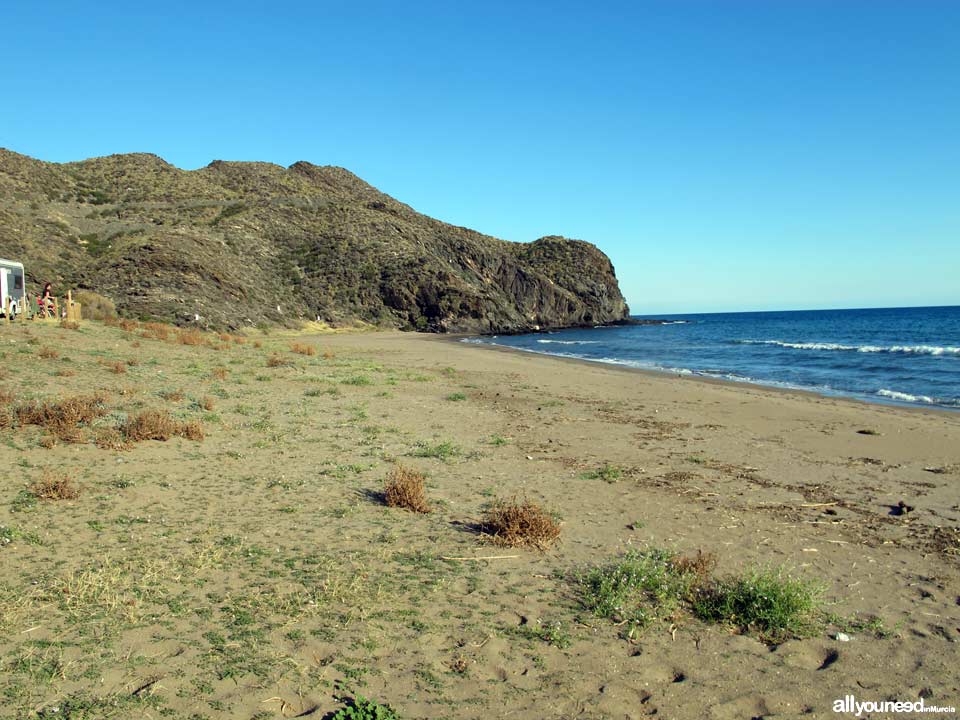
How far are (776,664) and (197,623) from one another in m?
4.18

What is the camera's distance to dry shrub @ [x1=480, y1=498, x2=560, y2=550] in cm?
645

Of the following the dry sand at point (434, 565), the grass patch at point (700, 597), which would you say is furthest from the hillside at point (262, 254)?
the grass patch at point (700, 597)

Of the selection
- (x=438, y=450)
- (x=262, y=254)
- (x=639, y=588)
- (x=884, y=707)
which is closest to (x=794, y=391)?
(x=438, y=450)

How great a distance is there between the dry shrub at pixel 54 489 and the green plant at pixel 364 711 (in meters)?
5.03

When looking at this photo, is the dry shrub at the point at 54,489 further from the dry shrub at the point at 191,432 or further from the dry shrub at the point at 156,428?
the dry shrub at the point at 191,432

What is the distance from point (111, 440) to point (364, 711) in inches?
288

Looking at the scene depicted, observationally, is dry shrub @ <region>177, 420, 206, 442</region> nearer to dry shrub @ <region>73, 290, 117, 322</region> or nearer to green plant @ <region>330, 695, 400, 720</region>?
green plant @ <region>330, 695, 400, 720</region>

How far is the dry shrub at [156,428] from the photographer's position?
9.47 m

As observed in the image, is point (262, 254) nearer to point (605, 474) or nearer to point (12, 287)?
point (12, 287)

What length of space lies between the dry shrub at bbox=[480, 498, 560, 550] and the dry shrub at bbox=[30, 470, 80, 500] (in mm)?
4666

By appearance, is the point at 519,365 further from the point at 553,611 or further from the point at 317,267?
the point at 317,267

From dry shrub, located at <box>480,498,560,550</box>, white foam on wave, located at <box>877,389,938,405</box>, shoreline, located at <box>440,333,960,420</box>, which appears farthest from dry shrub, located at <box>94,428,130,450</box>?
white foam on wave, located at <box>877,389,938,405</box>

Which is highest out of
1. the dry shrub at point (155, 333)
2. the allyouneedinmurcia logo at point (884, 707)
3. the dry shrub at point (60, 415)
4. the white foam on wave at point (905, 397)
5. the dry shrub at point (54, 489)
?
the dry shrub at point (155, 333)

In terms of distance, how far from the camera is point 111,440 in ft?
30.2
